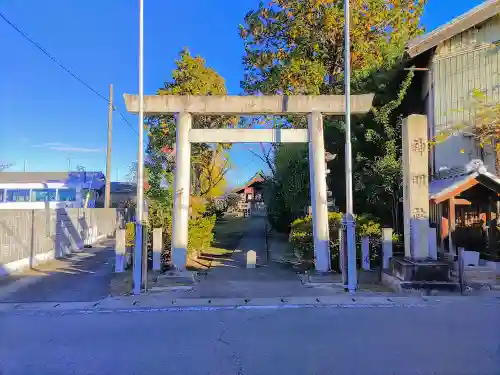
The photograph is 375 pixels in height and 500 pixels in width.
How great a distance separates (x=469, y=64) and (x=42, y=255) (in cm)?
1692

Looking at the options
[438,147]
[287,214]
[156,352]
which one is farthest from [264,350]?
[287,214]

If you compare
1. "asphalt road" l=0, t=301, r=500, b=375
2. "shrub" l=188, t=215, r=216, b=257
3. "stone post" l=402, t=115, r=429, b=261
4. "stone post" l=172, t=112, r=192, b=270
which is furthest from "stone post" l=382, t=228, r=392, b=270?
"shrub" l=188, t=215, r=216, b=257

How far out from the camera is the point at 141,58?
1095 centimetres

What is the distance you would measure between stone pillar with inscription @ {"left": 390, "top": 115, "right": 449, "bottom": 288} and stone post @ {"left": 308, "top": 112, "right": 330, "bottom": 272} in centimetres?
205

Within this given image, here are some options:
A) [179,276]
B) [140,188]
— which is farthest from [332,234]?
[140,188]

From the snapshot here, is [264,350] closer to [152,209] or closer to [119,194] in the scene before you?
[152,209]

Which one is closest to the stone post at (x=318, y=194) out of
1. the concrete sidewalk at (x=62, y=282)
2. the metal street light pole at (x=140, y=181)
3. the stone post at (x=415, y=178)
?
the stone post at (x=415, y=178)

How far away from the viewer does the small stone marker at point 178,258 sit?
11945mm

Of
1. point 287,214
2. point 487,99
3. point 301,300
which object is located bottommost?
point 301,300

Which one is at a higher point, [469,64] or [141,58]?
[469,64]

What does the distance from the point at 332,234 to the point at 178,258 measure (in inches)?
200

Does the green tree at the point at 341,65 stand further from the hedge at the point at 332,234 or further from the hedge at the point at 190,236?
the hedge at the point at 190,236

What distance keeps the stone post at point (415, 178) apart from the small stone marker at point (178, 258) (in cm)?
594

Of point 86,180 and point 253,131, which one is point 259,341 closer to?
point 253,131
